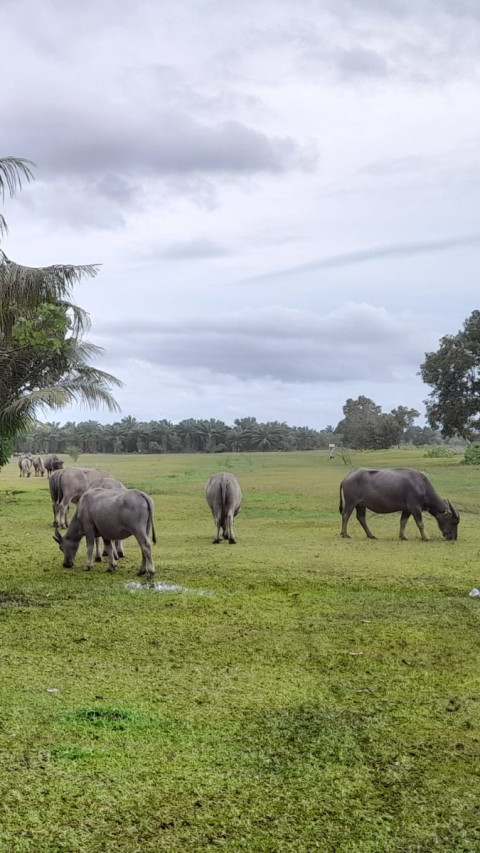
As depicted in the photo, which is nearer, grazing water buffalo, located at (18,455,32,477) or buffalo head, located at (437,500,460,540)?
buffalo head, located at (437,500,460,540)

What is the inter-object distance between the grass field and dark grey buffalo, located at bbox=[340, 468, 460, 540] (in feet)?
12.3

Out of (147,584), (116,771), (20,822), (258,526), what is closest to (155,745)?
(116,771)

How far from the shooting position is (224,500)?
14.7 metres

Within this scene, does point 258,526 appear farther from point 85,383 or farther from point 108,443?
point 108,443

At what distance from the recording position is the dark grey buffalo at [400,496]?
1578 centimetres

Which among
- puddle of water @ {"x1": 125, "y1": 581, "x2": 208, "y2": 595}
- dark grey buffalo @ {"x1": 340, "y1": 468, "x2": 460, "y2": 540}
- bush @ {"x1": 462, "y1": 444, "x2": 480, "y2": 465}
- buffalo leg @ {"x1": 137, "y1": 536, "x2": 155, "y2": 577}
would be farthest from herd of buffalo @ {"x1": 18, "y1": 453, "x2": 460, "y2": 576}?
bush @ {"x1": 462, "y1": 444, "x2": 480, "y2": 465}

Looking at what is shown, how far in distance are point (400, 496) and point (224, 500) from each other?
164 inches

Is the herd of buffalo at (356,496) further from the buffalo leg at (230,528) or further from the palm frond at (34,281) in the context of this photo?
the palm frond at (34,281)

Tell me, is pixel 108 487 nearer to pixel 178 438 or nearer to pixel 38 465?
pixel 38 465

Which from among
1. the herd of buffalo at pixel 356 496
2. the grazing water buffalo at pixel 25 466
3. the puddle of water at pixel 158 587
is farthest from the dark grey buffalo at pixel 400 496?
the grazing water buffalo at pixel 25 466

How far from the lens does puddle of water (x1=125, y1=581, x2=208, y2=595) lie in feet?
32.2

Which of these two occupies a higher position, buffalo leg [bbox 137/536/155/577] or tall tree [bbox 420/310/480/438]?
tall tree [bbox 420/310/480/438]

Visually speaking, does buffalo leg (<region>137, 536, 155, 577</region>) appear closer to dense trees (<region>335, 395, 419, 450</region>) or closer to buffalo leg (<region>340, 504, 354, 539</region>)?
buffalo leg (<region>340, 504, 354, 539</region>)

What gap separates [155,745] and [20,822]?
1.14m
